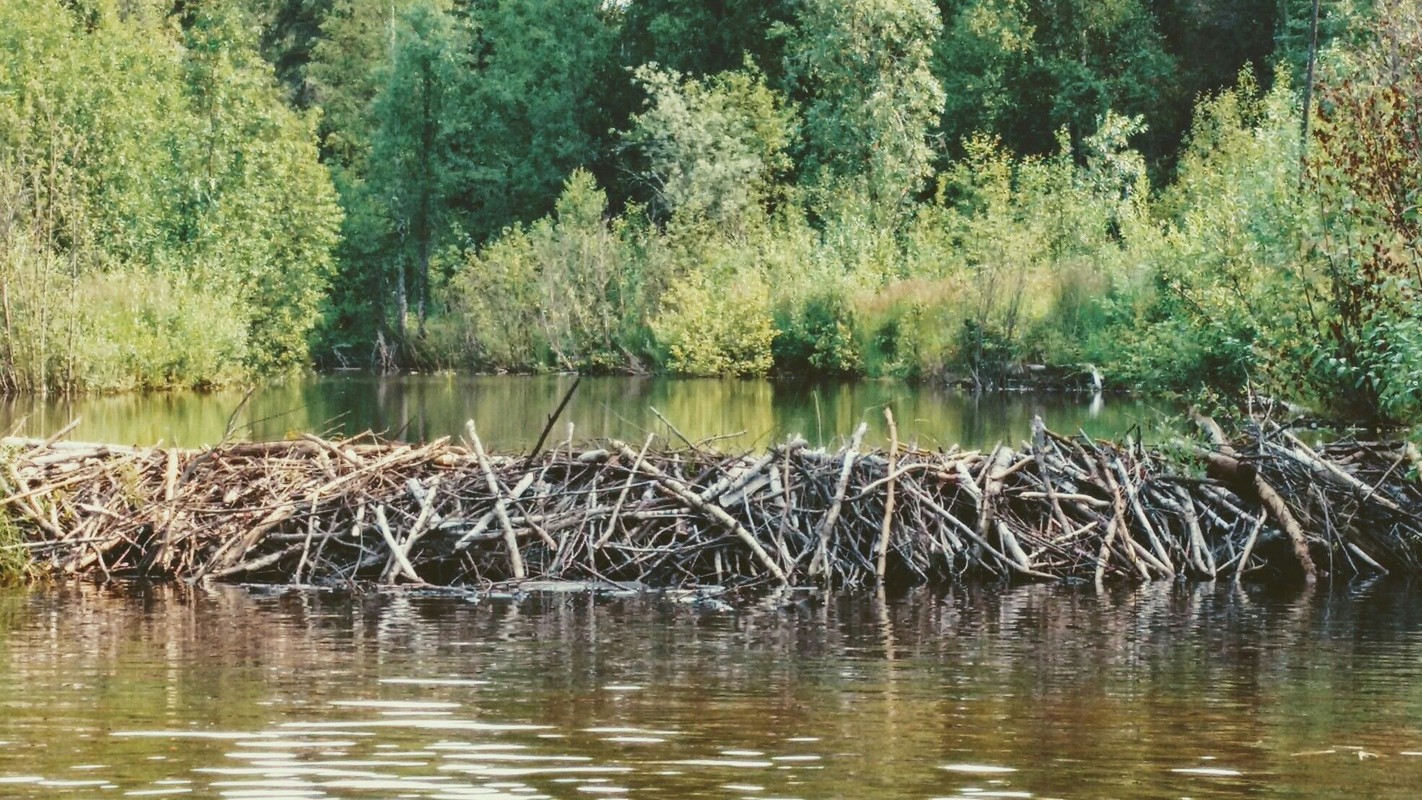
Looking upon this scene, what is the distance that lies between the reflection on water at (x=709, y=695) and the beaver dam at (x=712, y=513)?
2.30ft

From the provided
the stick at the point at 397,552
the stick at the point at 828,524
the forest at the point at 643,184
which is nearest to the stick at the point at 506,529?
the stick at the point at 397,552

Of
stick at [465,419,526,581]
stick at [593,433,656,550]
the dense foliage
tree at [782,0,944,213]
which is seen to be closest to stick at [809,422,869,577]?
stick at [593,433,656,550]

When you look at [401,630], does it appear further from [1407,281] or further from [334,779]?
[1407,281]

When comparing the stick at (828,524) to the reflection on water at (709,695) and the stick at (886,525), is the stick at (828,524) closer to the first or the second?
the stick at (886,525)

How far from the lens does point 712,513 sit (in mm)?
15383

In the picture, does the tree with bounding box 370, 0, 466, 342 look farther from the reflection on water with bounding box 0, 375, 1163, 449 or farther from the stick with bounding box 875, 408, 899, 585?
the stick with bounding box 875, 408, 899, 585

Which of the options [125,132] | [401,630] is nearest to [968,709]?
[401,630]

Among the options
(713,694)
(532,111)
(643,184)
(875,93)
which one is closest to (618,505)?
(713,694)

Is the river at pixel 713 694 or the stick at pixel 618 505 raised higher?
the stick at pixel 618 505

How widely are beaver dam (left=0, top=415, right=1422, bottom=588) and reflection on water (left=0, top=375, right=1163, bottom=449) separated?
7.37m

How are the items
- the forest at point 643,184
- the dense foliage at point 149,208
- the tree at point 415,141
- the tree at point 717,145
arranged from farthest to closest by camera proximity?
1. the tree at point 415,141
2. the tree at point 717,145
3. the forest at point 643,184
4. the dense foliage at point 149,208

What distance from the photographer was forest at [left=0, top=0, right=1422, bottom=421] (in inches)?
1903

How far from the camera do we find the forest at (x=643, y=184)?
48344mm

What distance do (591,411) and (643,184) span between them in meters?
41.1
